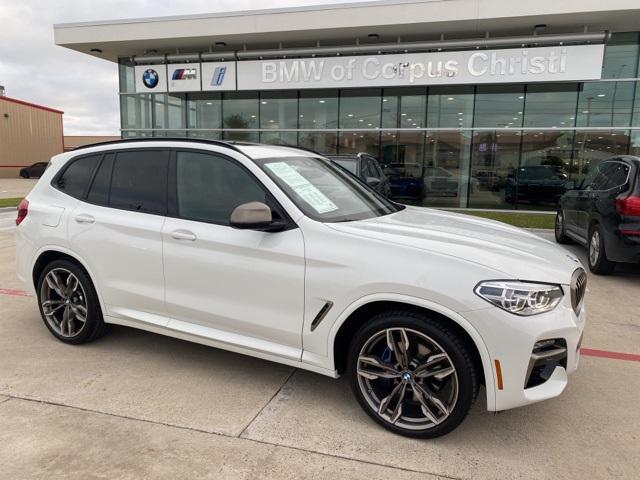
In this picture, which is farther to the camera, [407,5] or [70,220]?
[407,5]

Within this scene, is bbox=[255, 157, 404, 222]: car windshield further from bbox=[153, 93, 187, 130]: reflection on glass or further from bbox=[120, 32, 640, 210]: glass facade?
A: bbox=[153, 93, 187, 130]: reflection on glass

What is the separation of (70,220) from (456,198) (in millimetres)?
14223

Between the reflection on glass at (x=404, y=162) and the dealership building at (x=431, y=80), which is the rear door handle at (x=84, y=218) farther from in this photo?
the reflection on glass at (x=404, y=162)

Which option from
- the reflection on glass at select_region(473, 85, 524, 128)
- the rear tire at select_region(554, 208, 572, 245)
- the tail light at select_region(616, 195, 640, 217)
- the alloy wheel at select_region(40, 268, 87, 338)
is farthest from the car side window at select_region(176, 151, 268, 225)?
the reflection on glass at select_region(473, 85, 524, 128)

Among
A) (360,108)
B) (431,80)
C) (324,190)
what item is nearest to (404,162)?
(360,108)

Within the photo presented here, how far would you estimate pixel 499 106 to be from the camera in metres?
15.9

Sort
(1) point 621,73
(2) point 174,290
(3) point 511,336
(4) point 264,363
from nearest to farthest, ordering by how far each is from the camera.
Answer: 1. (3) point 511,336
2. (2) point 174,290
3. (4) point 264,363
4. (1) point 621,73

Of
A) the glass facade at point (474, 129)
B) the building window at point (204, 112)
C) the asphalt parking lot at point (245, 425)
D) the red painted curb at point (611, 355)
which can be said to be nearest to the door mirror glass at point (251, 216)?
the asphalt parking lot at point (245, 425)

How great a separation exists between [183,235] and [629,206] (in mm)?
5861

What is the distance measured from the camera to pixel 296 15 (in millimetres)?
15328

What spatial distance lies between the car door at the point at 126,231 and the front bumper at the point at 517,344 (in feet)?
7.72

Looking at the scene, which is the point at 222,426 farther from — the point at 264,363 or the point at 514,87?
the point at 514,87

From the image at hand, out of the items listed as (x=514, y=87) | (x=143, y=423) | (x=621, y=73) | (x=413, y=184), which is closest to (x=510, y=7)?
(x=514, y=87)

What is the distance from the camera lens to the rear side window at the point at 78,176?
4.20m
